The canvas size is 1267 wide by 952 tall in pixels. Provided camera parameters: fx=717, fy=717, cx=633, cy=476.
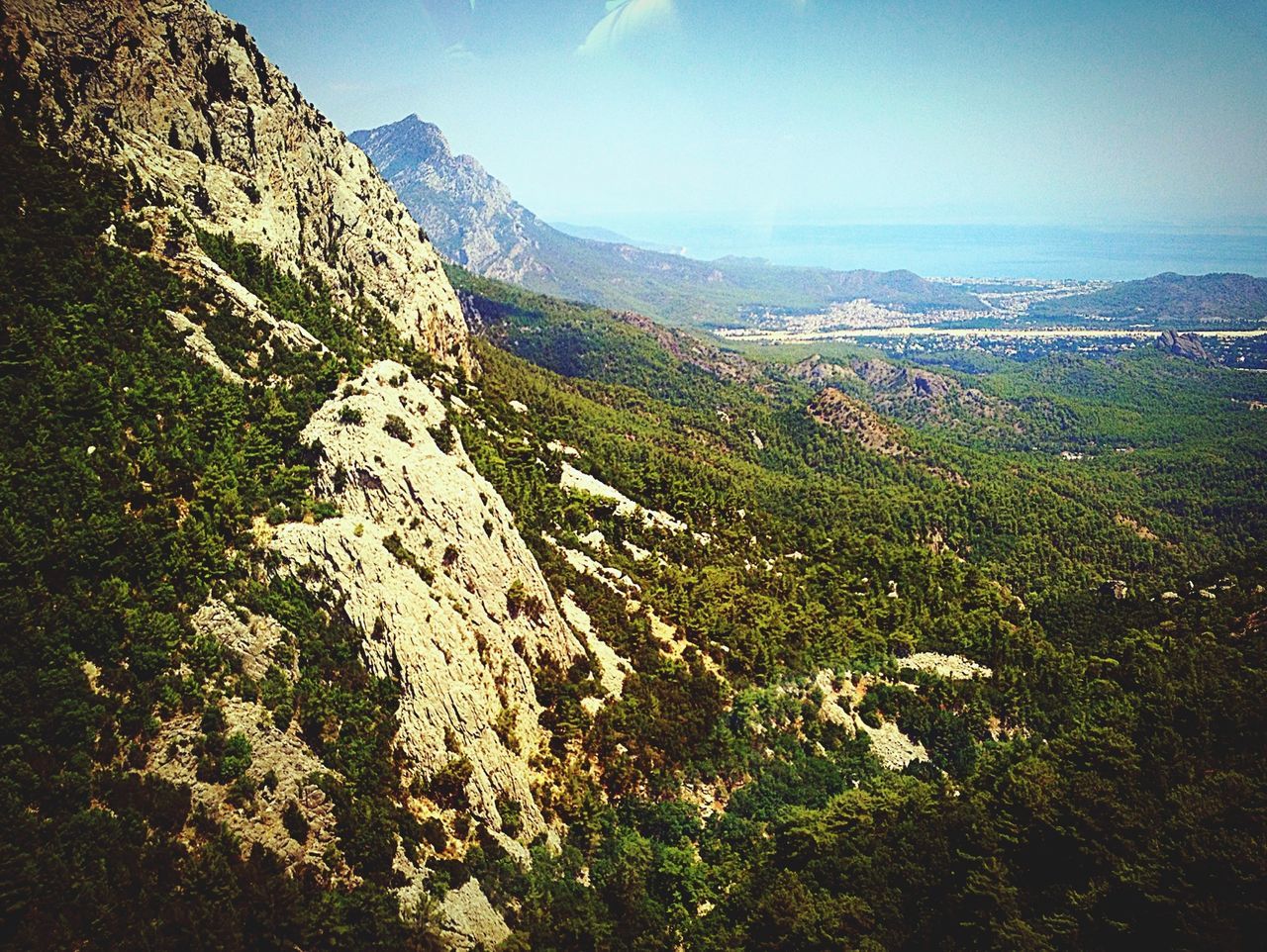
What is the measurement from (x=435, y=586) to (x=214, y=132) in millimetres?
58341

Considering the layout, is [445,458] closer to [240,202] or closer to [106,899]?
[106,899]

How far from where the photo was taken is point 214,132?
71.5 metres

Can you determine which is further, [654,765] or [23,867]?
[654,765]

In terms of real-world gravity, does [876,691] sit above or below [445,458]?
below

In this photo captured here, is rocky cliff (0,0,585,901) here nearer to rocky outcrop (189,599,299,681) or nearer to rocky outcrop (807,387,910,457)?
rocky outcrop (189,599,299,681)

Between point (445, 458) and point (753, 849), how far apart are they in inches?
1268

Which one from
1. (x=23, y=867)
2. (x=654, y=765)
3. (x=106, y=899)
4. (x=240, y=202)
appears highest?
(x=240, y=202)

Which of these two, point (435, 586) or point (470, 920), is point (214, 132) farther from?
point (470, 920)

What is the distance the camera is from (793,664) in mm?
63188

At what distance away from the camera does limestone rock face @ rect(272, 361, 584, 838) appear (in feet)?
122

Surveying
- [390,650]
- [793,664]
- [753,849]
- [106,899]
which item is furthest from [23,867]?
[793,664]

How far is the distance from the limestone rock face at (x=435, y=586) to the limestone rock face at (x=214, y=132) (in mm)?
31900

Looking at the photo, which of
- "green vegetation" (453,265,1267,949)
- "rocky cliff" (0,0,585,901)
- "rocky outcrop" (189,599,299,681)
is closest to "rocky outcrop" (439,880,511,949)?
"green vegetation" (453,265,1267,949)

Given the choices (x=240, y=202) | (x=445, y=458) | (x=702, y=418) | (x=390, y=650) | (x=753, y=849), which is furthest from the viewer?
(x=702, y=418)
